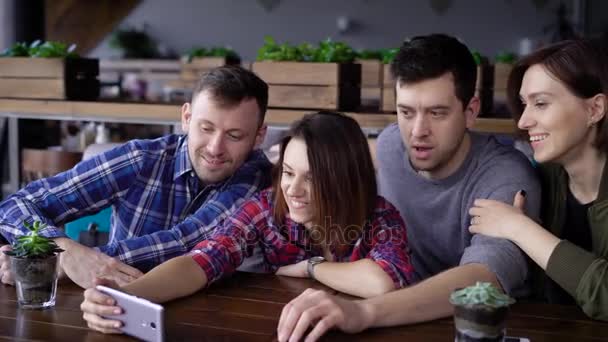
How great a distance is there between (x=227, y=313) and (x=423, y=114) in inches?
29.4

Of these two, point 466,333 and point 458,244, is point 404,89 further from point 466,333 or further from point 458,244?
point 466,333

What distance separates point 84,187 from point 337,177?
0.76 meters

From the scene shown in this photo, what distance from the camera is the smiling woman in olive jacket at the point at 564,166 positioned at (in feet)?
5.16

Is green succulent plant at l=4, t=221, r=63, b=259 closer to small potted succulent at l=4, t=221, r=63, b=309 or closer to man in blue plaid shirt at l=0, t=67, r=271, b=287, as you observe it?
small potted succulent at l=4, t=221, r=63, b=309

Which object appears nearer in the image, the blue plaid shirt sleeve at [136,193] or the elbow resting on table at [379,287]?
the elbow resting on table at [379,287]

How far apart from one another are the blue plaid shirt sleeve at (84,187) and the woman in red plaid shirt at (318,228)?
1.33 feet

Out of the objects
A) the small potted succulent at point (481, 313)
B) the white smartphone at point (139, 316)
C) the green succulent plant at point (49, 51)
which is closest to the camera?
the small potted succulent at point (481, 313)

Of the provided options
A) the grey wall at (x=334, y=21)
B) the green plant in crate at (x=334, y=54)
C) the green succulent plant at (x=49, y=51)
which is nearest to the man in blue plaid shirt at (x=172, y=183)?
the green plant in crate at (x=334, y=54)

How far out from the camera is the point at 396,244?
1.69 metres

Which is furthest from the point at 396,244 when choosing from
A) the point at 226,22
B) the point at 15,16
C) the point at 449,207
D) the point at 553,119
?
the point at 226,22

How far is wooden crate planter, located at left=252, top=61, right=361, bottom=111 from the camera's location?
2.68m

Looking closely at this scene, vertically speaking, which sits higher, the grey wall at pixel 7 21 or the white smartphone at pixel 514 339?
the grey wall at pixel 7 21

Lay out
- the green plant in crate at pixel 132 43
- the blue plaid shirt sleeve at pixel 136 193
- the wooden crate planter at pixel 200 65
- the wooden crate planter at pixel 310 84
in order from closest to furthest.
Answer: the blue plaid shirt sleeve at pixel 136 193
the wooden crate planter at pixel 310 84
the wooden crate planter at pixel 200 65
the green plant in crate at pixel 132 43

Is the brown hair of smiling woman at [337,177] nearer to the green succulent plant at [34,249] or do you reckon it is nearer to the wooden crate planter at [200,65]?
the green succulent plant at [34,249]
